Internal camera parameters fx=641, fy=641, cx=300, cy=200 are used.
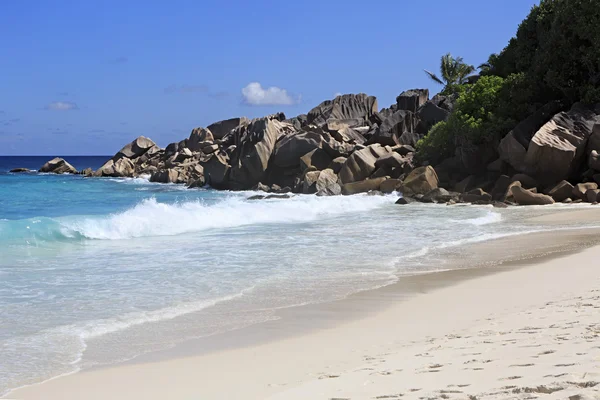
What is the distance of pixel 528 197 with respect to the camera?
25.8 m

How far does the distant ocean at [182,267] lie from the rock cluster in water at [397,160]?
148 inches

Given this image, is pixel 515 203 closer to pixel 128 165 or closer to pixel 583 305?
pixel 583 305

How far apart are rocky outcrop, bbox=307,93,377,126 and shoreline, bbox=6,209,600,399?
147 ft

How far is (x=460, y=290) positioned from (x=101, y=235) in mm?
11626

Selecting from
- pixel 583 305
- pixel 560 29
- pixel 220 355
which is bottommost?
pixel 220 355

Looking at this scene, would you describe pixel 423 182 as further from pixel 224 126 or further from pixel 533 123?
pixel 224 126

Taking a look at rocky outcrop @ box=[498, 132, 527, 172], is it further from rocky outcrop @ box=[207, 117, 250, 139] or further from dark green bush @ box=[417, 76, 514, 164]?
rocky outcrop @ box=[207, 117, 250, 139]

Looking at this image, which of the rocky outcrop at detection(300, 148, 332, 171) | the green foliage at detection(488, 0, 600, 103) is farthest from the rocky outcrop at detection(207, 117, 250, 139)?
the green foliage at detection(488, 0, 600, 103)

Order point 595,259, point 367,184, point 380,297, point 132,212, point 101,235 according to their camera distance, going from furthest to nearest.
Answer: point 367,184
point 132,212
point 101,235
point 595,259
point 380,297

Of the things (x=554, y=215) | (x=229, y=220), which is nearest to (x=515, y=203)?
(x=554, y=215)

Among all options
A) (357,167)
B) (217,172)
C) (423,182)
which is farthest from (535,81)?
(217,172)

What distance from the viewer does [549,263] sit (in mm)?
11766

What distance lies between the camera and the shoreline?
6293 millimetres

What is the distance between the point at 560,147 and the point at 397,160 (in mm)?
10053
